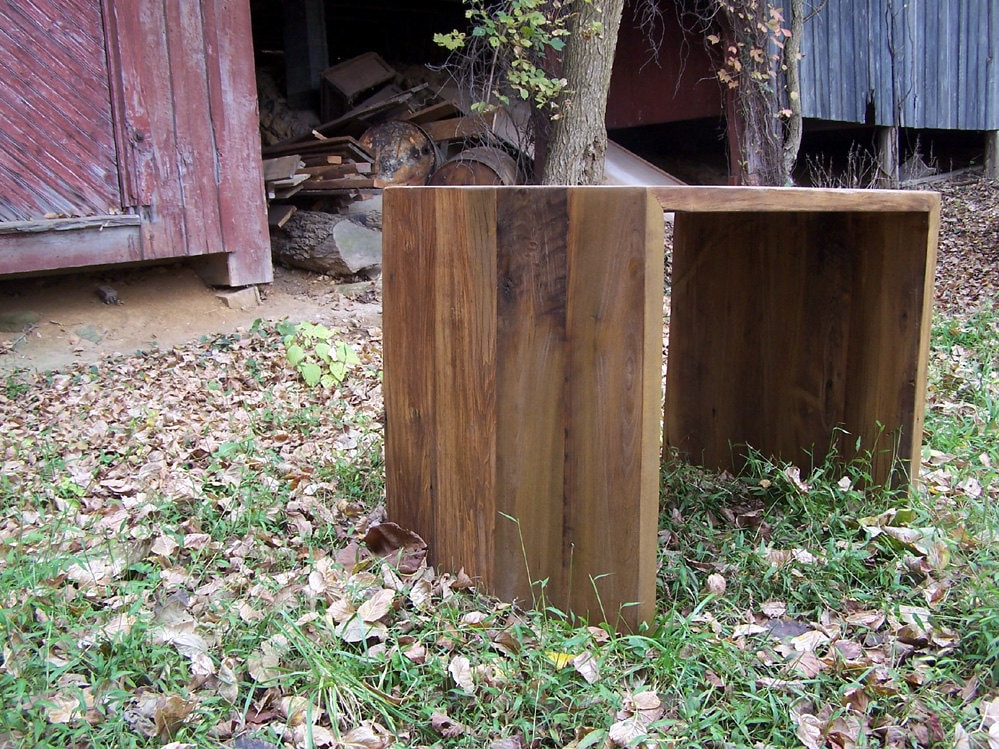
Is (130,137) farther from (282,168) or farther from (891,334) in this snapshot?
(891,334)

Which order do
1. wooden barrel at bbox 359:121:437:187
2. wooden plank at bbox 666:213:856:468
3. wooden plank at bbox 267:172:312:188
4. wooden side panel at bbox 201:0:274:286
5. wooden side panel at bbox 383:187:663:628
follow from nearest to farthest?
wooden side panel at bbox 383:187:663:628 → wooden plank at bbox 666:213:856:468 → wooden side panel at bbox 201:0:274:286 → wooden plank at bbox 267:172:312:188 → wooden barrel at bbox 359:121:437:187

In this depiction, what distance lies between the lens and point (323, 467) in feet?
10.7

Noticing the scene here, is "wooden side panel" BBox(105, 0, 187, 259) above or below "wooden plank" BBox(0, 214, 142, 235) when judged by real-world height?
above

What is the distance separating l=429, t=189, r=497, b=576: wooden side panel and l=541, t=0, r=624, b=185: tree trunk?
421 centimetres

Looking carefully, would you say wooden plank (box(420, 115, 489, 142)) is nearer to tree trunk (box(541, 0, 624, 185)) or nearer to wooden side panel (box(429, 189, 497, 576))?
tree trunk (box(541, 0, 624, 185))

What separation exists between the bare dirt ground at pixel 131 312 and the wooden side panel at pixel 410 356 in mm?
3750

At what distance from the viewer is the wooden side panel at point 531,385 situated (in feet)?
6.35

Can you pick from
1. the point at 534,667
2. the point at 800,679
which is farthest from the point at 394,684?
the point at 800,679

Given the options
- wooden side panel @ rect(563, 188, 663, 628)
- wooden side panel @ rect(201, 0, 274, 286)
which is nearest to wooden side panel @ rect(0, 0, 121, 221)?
wooden side panel @ rect(201, 0, 274, 286)

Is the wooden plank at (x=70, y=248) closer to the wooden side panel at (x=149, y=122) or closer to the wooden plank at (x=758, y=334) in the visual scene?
the wooden side panel at (x=149, y=122)

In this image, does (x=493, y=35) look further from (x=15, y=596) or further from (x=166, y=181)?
(x=15, y=596)

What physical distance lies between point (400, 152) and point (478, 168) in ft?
3.00

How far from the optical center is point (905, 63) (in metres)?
10.2

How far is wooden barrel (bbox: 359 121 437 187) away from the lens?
8.27 meters
